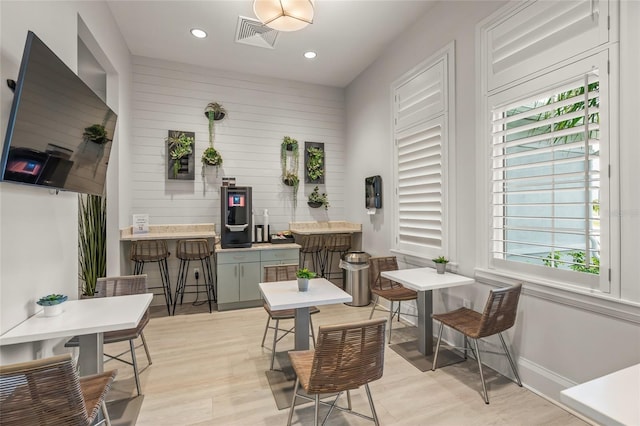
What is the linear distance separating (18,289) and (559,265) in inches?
143

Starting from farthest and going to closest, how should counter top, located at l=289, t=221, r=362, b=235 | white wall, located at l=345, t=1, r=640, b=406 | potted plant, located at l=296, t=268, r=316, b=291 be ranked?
counter top, located at l=289, t=221, r=362, b=235
potted plant, located at l=296, t=268, r=316, b=291
white wall, located at l=345, t=1, r=640, b=406

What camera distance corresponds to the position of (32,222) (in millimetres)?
1998

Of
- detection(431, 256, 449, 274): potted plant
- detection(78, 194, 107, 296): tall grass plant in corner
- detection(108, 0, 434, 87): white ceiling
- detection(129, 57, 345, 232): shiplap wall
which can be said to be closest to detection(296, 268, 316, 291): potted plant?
detection(431, 256, 449, 274): potted plant

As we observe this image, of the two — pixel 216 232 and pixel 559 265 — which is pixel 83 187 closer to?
pixel 216 232

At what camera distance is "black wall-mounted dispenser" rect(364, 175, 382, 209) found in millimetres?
4570

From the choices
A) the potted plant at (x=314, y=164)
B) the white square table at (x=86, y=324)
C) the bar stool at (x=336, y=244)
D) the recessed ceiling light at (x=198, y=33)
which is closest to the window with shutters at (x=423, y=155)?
the bar stool at (x=336, y=244)

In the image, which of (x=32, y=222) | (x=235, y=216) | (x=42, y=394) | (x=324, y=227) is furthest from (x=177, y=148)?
(x=42, y=394)

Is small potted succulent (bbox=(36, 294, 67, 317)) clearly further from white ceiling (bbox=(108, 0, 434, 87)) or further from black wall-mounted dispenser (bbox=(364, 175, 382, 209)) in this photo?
black wall-mounted dispenser (bbox=(364, 175, 382, 209))

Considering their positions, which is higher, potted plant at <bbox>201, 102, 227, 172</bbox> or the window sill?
potted plant at <bbox>201, 102, 227, 172</bbox>

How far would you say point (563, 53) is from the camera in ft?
7.39

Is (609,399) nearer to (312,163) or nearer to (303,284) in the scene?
(303,284)

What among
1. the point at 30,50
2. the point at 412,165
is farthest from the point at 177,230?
the point at 412,165

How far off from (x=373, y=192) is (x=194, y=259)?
8.94 feet

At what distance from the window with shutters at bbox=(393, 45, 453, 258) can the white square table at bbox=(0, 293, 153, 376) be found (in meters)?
2.91
